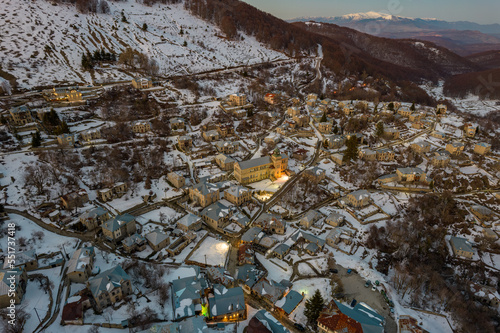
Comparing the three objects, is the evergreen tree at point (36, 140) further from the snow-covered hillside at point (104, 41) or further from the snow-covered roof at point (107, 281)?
the snow-covered roof at point (107, 281)

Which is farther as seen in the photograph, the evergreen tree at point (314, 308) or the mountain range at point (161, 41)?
the mountain range at point (161, 41)

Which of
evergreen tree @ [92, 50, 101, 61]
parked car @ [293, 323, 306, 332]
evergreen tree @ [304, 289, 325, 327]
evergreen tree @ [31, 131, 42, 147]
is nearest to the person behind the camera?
evergreen tree @ [304, 289, 325, 327]

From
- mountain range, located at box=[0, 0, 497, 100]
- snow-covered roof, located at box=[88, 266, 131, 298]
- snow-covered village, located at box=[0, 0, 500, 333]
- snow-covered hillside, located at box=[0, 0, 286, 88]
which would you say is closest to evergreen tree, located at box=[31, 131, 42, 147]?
snow-covered village, located at box=[0, 0, 500, 333]

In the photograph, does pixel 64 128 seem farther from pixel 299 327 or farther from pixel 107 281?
pixel 299 327

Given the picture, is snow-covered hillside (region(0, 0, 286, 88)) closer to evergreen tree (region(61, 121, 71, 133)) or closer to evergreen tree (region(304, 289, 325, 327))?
evergreen tree (region(61, 121, 71, 133))

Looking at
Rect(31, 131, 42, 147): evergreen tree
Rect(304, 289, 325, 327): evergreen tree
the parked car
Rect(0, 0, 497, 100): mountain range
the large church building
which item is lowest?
the parked car

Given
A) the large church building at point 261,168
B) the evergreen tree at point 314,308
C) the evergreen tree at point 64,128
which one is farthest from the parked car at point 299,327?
the evergreen tree at point 64,128

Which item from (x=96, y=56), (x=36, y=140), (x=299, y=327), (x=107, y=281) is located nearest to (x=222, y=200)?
(x=107, y=281)
